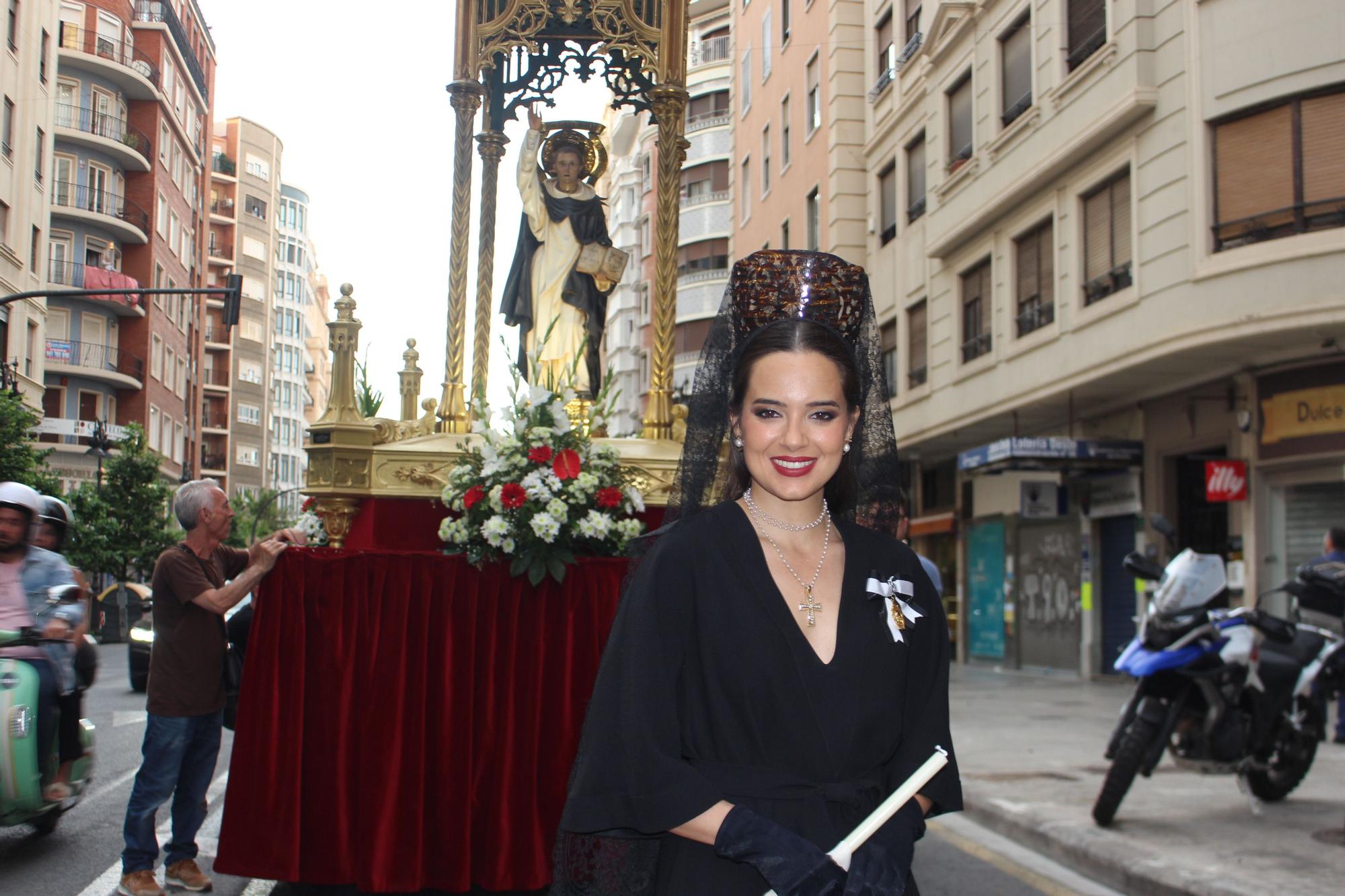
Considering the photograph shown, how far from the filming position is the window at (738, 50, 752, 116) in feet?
117

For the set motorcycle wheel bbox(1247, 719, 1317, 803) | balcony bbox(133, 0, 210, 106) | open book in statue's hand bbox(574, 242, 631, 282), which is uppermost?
balcony bbox(133, 0, 210, 106)

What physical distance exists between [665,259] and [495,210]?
3.83 feet


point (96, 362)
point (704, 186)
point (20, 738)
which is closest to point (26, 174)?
point (96, 362)

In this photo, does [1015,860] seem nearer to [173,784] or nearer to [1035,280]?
[173,784]

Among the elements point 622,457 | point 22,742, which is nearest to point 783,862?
point 622,457

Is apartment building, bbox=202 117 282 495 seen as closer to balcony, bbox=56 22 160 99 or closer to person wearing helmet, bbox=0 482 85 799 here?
balcony, bbox=56 22 160 99

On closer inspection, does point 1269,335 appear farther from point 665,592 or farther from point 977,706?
point 665,592

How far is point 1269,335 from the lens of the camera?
1381 cm

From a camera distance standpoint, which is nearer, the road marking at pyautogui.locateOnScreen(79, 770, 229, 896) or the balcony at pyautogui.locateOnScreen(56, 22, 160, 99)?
the road marking at pyautogui.locateOnScreen(79, 770, 229, 896)

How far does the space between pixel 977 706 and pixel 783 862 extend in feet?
43.0

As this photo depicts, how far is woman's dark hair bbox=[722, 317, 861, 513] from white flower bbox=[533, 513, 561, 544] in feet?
8.82

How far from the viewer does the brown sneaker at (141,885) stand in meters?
5.64

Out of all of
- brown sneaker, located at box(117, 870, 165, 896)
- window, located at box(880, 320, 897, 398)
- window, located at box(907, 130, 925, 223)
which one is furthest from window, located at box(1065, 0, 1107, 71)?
brown sneaker, located at box(117, 870, 165, 896)

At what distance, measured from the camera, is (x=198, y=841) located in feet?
23.8
